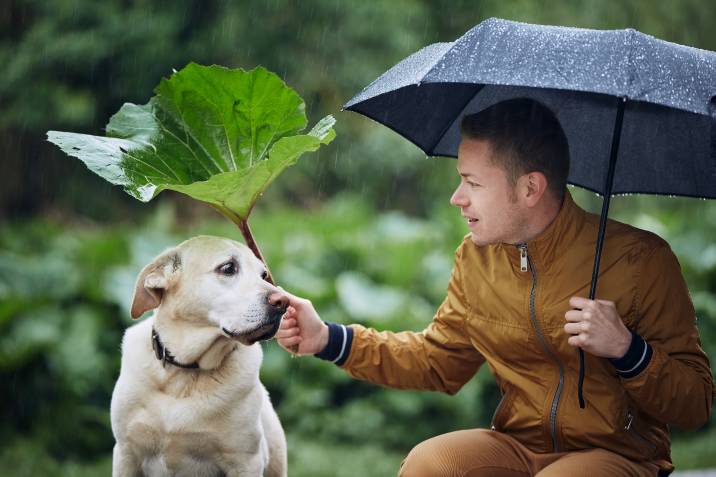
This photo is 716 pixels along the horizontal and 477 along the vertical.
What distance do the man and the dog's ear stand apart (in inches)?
18.1

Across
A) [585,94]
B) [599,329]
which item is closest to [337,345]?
[599,329]

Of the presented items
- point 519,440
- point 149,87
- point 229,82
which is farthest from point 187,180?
point 149,87

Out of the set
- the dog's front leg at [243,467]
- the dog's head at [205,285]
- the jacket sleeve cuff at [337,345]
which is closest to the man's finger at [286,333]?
the jacket sleeve cuff at [337,345]

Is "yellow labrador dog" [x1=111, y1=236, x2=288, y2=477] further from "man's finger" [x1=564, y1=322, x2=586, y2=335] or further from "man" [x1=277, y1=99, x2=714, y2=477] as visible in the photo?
"man's finger" [x1=564, y1=322, x2=586, y2=335]

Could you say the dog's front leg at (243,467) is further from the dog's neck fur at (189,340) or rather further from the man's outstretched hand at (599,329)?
the man's outstretched hand at (599,329)

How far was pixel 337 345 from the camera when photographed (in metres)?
3.09

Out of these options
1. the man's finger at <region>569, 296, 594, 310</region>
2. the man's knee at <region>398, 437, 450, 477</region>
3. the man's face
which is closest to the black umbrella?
the man's finger at <region>569, 296, 594, 310</region>

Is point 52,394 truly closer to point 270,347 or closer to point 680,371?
point 270,347

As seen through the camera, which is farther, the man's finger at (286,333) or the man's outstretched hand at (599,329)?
the man's finger at (286,333)

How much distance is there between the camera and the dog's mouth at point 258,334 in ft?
8.77

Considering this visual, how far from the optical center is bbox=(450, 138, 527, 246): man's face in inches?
112

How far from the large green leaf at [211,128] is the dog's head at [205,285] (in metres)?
0.16

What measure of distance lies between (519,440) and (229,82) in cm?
158

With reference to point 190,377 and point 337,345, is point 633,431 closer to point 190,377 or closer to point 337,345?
point 337,345
